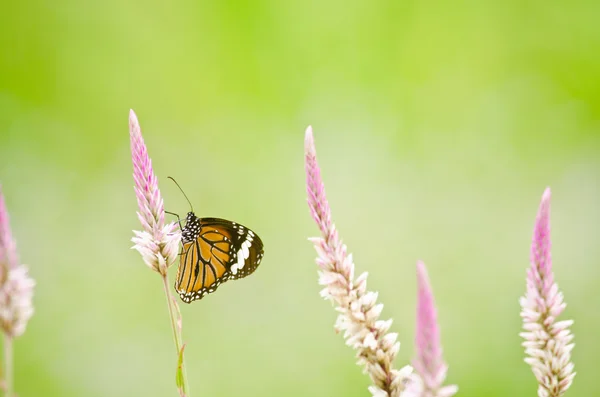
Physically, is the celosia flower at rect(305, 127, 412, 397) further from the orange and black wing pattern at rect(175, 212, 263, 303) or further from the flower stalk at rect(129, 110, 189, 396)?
the orange and black wing pattern at rect(175, 212, 263, 303)

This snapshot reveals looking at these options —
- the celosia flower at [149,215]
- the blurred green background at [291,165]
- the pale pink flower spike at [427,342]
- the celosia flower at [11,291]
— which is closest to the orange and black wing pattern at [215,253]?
the celosia flower at [149,215]

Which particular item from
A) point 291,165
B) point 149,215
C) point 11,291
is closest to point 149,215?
point 149,215

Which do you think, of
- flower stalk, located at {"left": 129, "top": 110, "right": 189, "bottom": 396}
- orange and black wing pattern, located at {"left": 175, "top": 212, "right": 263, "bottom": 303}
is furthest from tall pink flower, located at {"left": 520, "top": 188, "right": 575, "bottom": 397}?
orange and black wing pattern, located at {"left": 175, "top": 212, "right": 263, "bottom": 303}

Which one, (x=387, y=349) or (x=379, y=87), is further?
(x=379, y=87)

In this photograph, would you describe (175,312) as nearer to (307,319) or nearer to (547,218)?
(547,218)

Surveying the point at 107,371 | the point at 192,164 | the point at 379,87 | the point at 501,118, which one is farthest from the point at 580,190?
the point at 107,371

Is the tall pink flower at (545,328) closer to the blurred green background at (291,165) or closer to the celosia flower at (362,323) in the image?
the celosia flower at (362,323)

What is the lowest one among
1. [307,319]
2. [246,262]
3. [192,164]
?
[246,262]
